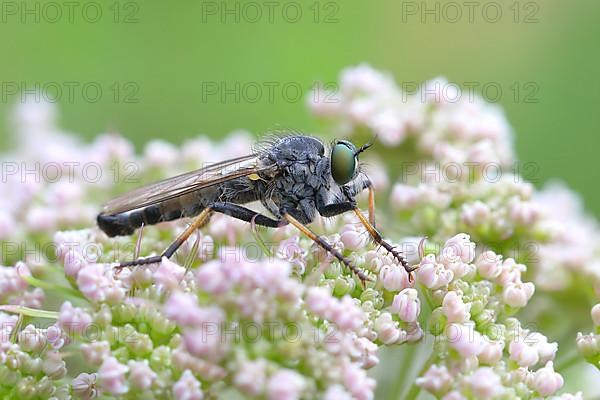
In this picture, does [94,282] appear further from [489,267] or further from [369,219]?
[489,267]

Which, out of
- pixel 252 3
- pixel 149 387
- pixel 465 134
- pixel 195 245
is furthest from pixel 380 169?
pixel 252 3

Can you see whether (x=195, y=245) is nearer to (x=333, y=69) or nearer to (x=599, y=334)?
(x=599, y=334)

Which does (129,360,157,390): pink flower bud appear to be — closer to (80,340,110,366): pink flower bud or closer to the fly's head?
(80,340,110,366): pink flower bud

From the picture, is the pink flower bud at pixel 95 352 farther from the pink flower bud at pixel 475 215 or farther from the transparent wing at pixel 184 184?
the pink flower bud at pixel 475 215

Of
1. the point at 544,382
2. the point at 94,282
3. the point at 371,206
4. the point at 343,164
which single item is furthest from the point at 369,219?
the point at 94,282

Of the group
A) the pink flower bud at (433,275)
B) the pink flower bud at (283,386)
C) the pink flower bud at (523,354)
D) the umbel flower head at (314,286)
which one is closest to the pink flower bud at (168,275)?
the umbel flower head at (314,286)
